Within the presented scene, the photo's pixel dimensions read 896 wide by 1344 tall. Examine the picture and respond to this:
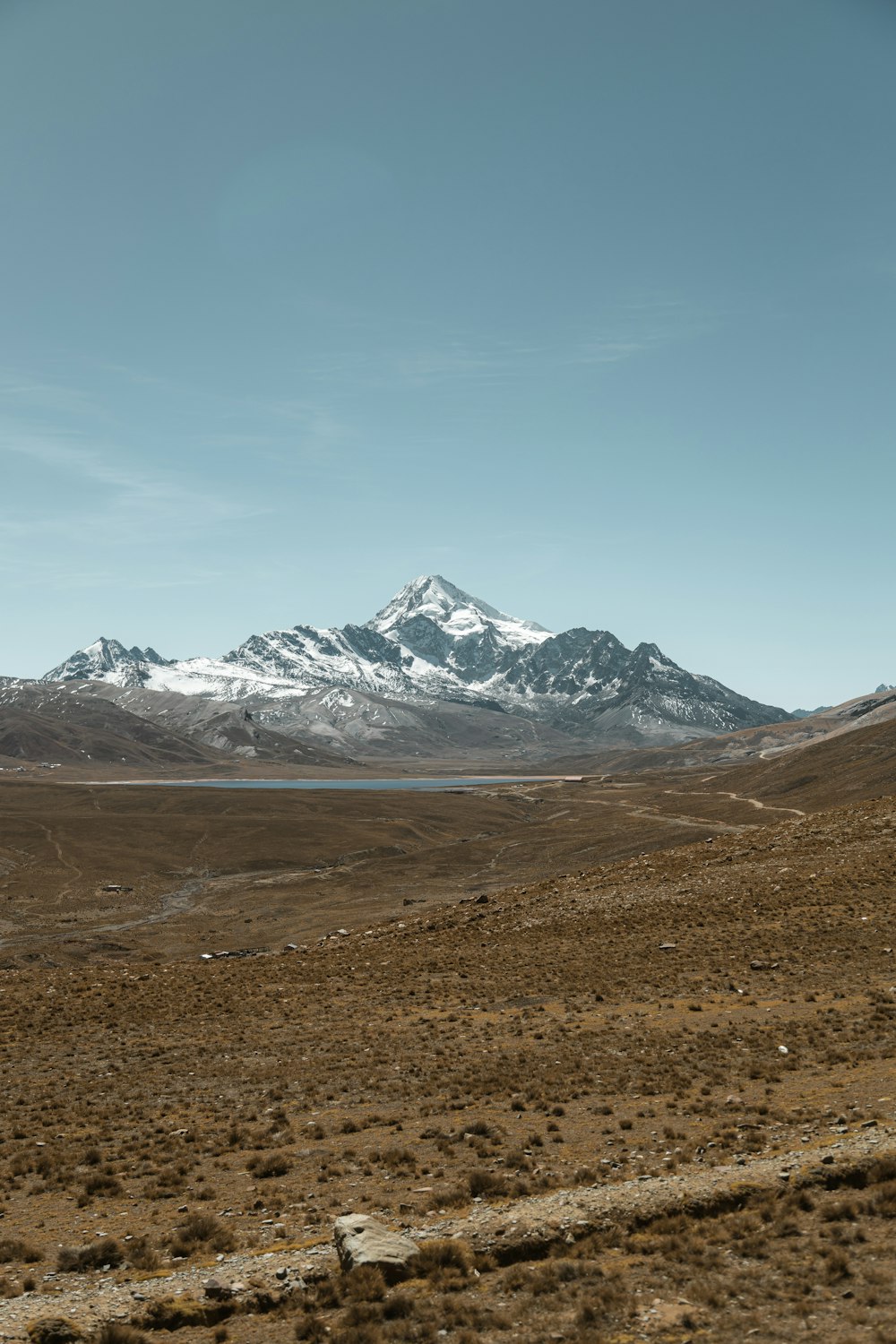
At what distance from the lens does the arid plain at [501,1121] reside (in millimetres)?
13445

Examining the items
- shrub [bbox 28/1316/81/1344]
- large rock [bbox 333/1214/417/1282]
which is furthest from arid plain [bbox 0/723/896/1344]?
large rock [bbox 333/1214/417/1282]

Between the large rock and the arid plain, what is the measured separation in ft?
0.89

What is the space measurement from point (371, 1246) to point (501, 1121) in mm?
8655

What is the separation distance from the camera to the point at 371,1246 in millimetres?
14469

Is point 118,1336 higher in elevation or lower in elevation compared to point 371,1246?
lower

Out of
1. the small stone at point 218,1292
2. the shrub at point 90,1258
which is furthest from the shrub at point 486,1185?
the shrub at point 90,1258

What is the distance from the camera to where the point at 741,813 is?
135 metres

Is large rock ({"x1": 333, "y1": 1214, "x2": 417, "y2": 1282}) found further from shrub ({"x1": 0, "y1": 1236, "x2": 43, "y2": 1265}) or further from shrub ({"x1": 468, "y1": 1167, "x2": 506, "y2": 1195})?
shrub ({"x1": 0, "y1": 1236, "x2": 43, "y2": 1265})

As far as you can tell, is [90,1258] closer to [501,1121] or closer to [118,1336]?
[118,1336]

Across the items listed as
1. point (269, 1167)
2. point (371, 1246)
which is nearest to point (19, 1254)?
point (269, 1167)

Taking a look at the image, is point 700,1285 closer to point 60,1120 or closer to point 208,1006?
point 60,1120

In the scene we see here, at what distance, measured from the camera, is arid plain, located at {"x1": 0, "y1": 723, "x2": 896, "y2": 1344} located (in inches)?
529

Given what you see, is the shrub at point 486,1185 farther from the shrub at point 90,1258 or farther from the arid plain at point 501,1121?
the shrub at point 90,1258

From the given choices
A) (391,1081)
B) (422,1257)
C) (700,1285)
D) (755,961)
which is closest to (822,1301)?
(700,1285)
